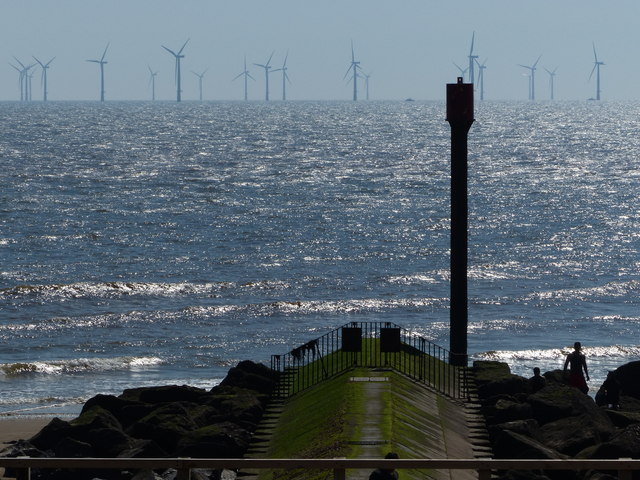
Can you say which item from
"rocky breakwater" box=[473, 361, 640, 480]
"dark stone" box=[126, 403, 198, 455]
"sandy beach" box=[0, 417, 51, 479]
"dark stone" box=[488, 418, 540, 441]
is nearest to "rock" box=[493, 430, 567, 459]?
"rocky breakwater" box=[473, 361, 640, 480]

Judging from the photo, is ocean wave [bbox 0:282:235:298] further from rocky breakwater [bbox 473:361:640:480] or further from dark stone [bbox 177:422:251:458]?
dark stone [bbox 177:422:251:458]

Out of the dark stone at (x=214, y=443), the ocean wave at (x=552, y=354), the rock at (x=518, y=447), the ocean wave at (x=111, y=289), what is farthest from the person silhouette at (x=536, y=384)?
the ocean wave at (x=111, y=289)

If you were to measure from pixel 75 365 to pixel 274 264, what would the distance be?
24266 millimetres

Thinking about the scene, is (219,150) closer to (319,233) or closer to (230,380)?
(319,233)

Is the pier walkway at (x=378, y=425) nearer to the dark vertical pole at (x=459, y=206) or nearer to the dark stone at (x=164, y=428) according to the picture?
the dark stone at (x=164, y=428)

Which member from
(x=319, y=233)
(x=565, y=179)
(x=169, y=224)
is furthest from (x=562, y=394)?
(x=565, y=179)

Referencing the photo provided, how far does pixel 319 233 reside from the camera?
76.1 m

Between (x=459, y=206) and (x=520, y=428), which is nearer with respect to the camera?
(x=520, y=428)

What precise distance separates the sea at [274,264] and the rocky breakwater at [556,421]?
28.0 feet

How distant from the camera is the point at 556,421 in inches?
992

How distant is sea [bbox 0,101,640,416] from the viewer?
140ft

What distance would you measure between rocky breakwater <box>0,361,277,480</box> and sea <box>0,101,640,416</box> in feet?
19.5

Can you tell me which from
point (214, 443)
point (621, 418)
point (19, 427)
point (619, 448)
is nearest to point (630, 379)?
point (621, 418)

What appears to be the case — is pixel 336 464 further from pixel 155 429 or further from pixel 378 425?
pixel 155 429
